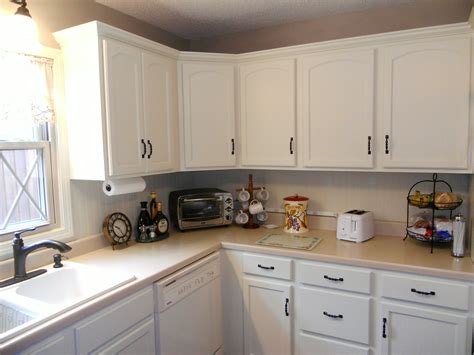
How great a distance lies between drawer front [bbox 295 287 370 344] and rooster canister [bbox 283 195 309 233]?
0.51 meters

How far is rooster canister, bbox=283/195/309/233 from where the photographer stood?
8.24 ft

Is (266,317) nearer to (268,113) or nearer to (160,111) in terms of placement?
(268,113)

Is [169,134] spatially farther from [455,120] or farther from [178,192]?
[455,120]

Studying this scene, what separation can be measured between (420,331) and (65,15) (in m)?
2.52

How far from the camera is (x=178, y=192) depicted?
2678 millimetres

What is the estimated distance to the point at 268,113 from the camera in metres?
2.45

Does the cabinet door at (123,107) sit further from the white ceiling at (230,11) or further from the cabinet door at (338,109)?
the cabinet door at (338,109)

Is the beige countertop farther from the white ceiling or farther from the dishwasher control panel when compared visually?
the white ceiling

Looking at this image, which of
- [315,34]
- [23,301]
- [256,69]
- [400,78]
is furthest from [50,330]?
[315,34]

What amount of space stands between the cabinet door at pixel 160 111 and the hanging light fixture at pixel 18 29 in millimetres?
601

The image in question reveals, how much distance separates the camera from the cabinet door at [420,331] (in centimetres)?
177

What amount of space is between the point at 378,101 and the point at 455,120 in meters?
0.41

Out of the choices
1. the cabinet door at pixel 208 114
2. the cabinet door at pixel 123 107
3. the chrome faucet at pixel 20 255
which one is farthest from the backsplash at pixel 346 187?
the chrome faucet at pixel 20 255

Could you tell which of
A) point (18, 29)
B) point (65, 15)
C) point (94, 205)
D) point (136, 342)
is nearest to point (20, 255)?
point (94, 205)
